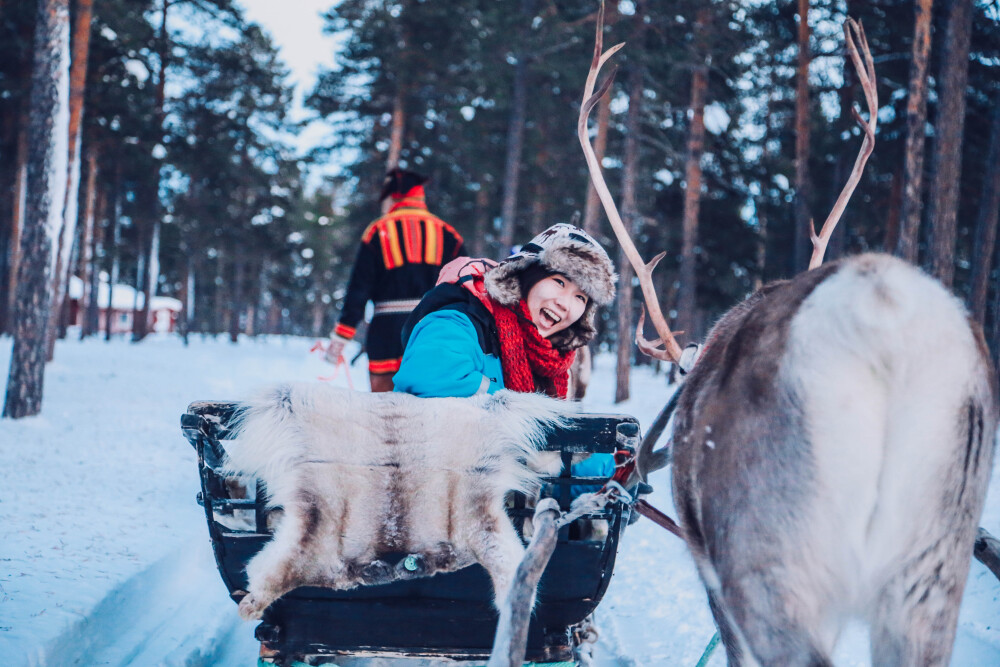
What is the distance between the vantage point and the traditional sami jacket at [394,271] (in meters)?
4.52

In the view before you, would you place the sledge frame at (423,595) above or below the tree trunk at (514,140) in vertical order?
below

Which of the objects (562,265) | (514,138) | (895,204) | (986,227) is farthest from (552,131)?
(562,265)

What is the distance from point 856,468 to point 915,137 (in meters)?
9.99

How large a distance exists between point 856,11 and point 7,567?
1638 cm

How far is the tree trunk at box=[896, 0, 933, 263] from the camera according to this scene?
8891mm

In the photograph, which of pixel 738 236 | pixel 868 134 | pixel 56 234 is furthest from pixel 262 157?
pixel 868 134

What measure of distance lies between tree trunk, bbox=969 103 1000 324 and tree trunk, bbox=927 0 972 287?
3132mm

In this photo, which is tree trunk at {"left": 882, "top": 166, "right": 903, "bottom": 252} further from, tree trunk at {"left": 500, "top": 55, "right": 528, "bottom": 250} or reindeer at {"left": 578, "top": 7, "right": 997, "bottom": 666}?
reindeer at {"left": 578, "top": 7, "right": 997, "bottom": 666}

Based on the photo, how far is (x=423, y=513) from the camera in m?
1.81

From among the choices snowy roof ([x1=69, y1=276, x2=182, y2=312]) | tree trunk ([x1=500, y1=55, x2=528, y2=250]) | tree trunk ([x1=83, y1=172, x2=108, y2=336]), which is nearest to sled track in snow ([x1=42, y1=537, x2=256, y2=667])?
tree trunk ([x1=500, y1=55, x2=528, y2=250])

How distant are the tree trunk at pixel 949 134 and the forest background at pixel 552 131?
0.10 feet

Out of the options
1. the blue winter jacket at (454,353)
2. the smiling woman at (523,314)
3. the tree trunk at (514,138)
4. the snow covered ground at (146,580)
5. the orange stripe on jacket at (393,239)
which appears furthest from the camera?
the tree trunk at (514,138)

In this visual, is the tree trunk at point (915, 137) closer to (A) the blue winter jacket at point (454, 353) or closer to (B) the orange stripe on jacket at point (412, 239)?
(B) the orange stripe on jacket at point (412, 239)

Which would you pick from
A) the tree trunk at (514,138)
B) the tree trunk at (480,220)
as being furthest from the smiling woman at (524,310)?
the tree trunk at (480,220)
